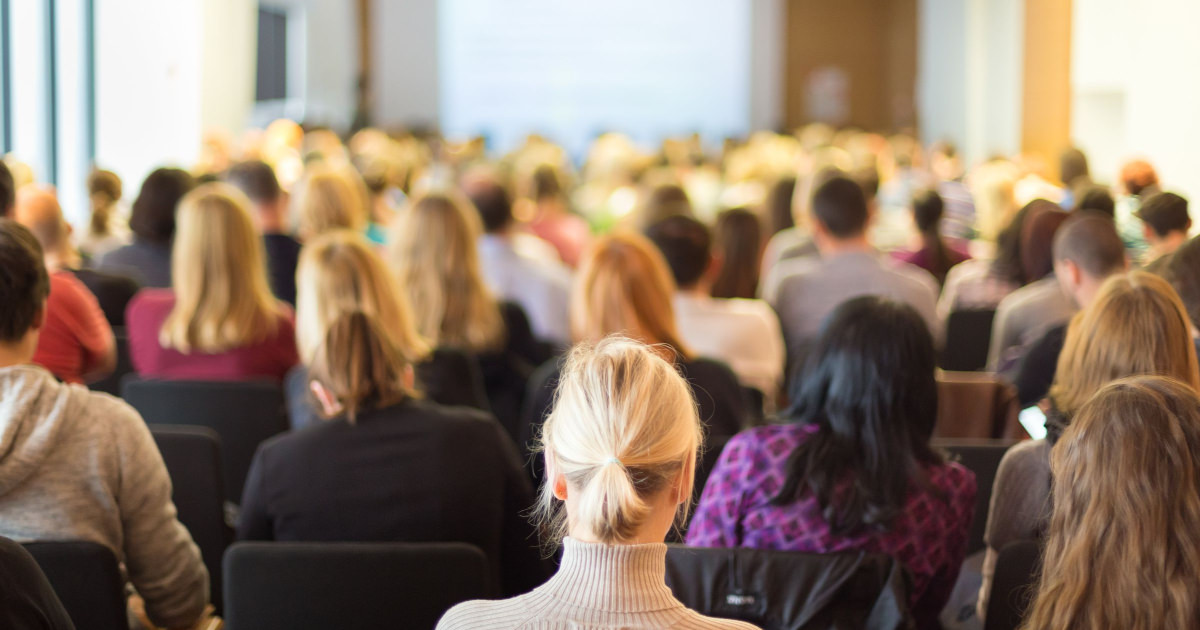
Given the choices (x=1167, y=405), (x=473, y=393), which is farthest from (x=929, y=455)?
(x=473, y=393)

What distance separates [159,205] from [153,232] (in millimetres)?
138

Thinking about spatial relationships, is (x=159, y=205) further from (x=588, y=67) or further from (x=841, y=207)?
(x=588, y=67)

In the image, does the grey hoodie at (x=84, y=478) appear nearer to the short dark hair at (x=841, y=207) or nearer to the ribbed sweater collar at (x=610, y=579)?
the ribbed sweater collar at (x=610, y=579)

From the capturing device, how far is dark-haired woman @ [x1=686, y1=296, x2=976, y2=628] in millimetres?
2238

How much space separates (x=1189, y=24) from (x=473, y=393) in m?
4.26

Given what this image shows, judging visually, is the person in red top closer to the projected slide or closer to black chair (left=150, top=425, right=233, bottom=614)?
black chair (left=150, top=425, right=233, bottom=614)

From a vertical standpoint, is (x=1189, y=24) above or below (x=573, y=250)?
above

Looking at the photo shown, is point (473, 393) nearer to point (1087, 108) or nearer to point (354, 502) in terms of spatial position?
point (354, 502)

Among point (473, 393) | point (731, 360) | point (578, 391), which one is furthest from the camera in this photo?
point (731, 360)

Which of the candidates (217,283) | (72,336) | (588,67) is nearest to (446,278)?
(217,283)

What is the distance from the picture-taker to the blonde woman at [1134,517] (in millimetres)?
1576

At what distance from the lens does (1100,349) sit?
245 centimetres

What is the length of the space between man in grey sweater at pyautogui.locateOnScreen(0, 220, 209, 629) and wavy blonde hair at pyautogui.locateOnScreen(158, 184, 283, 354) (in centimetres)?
154

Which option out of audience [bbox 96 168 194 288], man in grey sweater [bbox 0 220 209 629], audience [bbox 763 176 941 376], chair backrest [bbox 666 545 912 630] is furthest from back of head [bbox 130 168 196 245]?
chair backrest [bbox 666 545 912 630]
